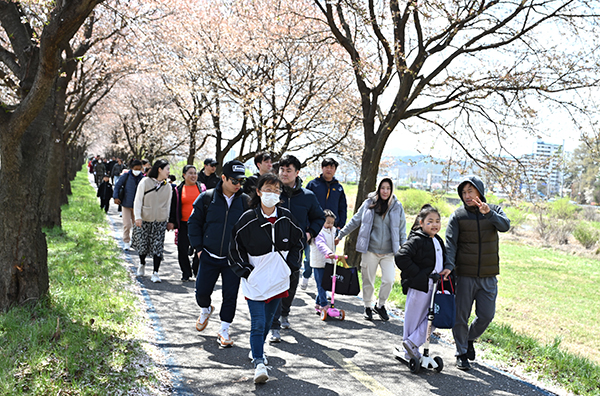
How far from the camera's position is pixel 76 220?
15.3 meters

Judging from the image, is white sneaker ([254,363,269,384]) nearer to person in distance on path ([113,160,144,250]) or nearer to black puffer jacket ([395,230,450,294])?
black puffer jacket ([395,230,450,294])

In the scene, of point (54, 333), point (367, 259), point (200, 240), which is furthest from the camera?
point (367, 259)

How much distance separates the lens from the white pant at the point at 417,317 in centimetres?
498

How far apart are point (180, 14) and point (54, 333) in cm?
1546

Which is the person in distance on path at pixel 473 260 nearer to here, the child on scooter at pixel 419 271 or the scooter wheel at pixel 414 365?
the child on scooter at pixel 419 271

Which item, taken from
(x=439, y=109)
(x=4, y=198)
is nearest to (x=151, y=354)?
(x=4, y=198)

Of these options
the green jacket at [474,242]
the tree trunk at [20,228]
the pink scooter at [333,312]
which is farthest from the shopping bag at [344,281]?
the tree trunk at [20,228]

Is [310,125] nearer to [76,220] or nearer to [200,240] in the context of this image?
[76,220]

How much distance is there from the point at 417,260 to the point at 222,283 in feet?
7.02

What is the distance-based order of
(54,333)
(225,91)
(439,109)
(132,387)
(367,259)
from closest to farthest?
(132,387)
(54,333)
(367,259)
(439,109)
(225,91)

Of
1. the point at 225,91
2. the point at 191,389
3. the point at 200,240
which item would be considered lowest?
the point at 191,389

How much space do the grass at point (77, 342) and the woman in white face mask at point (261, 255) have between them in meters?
1.04

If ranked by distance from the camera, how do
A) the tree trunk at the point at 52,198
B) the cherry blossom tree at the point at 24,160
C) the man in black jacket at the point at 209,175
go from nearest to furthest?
the cherry blossom tree at the point at 24,160 < the man in black jacket at the point at 209,175 < the tree trunk at the point at 52,198

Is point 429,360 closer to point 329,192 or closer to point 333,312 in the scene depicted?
point 333,312
